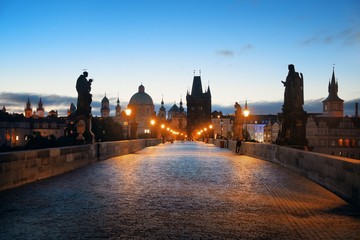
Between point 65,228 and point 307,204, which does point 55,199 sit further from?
point 307,204

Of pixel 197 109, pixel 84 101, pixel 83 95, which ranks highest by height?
pixel 197 109

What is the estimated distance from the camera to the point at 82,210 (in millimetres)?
7688

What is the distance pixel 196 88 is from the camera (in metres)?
177

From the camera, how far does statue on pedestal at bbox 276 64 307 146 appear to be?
19641 mm

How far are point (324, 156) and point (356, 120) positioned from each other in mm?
119057

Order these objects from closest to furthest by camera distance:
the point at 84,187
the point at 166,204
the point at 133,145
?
1. the point at 166,204
2. the point at 84,187
3. the point at 133,145

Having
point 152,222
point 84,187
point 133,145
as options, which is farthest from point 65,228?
point 133,145

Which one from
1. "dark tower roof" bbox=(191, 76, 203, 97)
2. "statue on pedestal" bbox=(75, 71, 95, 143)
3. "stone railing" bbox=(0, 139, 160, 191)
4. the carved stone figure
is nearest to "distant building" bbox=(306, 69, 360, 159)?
"dark tower roof" bbox=(191, 76, 203, 97)

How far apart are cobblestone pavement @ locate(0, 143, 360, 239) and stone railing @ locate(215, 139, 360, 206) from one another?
0.27 m

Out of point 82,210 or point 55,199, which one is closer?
point 82,210

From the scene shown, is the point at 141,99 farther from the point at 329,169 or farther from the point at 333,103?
the point at 329,169

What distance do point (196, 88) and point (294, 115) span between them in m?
158

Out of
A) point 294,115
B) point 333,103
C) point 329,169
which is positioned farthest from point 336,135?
point 329,169

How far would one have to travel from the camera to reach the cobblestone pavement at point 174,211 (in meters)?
6.12
